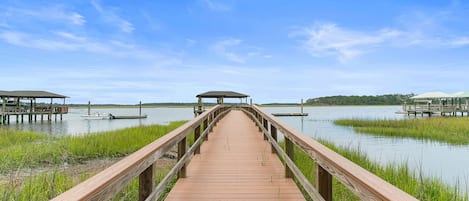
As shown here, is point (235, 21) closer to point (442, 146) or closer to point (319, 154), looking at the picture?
point (442, 146)

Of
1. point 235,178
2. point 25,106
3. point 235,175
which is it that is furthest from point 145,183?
point 25,106

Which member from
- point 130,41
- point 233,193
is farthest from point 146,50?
point 233,193

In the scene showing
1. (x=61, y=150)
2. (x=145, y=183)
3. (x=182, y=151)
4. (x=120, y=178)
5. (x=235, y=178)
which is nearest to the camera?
(x=120, y=178)

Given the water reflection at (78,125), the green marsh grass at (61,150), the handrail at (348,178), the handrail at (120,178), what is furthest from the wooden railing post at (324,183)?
the water reflection at (78,125)

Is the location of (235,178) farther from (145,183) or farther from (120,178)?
(120,178)

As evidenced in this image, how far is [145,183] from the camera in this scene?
251 centimetres

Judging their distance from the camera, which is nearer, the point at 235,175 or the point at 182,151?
the point at 182,151

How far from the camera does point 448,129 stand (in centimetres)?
1684

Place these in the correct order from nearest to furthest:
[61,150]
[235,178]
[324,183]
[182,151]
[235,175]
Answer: [324,183]
[182,151]
[235,178]
[235,175]
[61,150]

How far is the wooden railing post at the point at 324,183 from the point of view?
2.37m

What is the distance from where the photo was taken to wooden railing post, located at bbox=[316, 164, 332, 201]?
237 cm

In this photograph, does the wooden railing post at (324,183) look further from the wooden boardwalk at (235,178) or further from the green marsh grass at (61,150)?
the green marsh grass at (61,150)

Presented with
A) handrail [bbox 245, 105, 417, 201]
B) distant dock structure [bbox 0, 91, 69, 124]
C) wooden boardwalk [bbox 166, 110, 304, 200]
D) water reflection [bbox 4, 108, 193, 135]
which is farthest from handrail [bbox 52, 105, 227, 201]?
distant dock structure [bbox 0, 91, 69, 124]

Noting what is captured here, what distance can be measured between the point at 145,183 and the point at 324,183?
1384 mm
